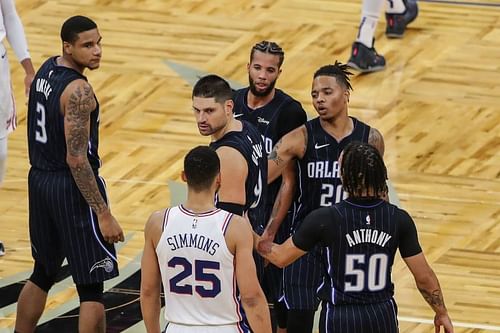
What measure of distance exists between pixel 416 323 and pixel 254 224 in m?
1.67

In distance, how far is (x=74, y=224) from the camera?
7.42 meters

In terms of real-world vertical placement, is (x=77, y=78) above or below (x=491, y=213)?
above

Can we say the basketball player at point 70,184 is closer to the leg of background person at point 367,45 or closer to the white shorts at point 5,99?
the white shorts at point 5,99

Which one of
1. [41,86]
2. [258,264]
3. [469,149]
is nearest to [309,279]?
[258,264]

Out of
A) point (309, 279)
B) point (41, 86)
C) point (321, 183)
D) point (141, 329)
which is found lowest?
point (141, 329)

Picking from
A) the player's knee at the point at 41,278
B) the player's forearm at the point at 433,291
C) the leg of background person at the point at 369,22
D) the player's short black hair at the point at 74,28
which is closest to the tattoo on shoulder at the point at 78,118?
the player's short black hair at the point at 74,28

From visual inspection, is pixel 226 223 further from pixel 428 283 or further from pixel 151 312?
pixel 428 283

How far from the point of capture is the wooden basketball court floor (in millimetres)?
9227

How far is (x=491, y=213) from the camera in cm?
1002

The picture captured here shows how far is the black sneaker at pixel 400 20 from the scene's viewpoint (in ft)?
44.0

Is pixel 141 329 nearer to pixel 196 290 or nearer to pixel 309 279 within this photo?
pixel 309 279

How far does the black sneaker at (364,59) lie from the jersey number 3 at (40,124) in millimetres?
5641

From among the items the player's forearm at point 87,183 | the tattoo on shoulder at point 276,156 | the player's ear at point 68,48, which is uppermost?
the player's ear at point 68,48

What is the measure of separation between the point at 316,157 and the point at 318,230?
124cm
